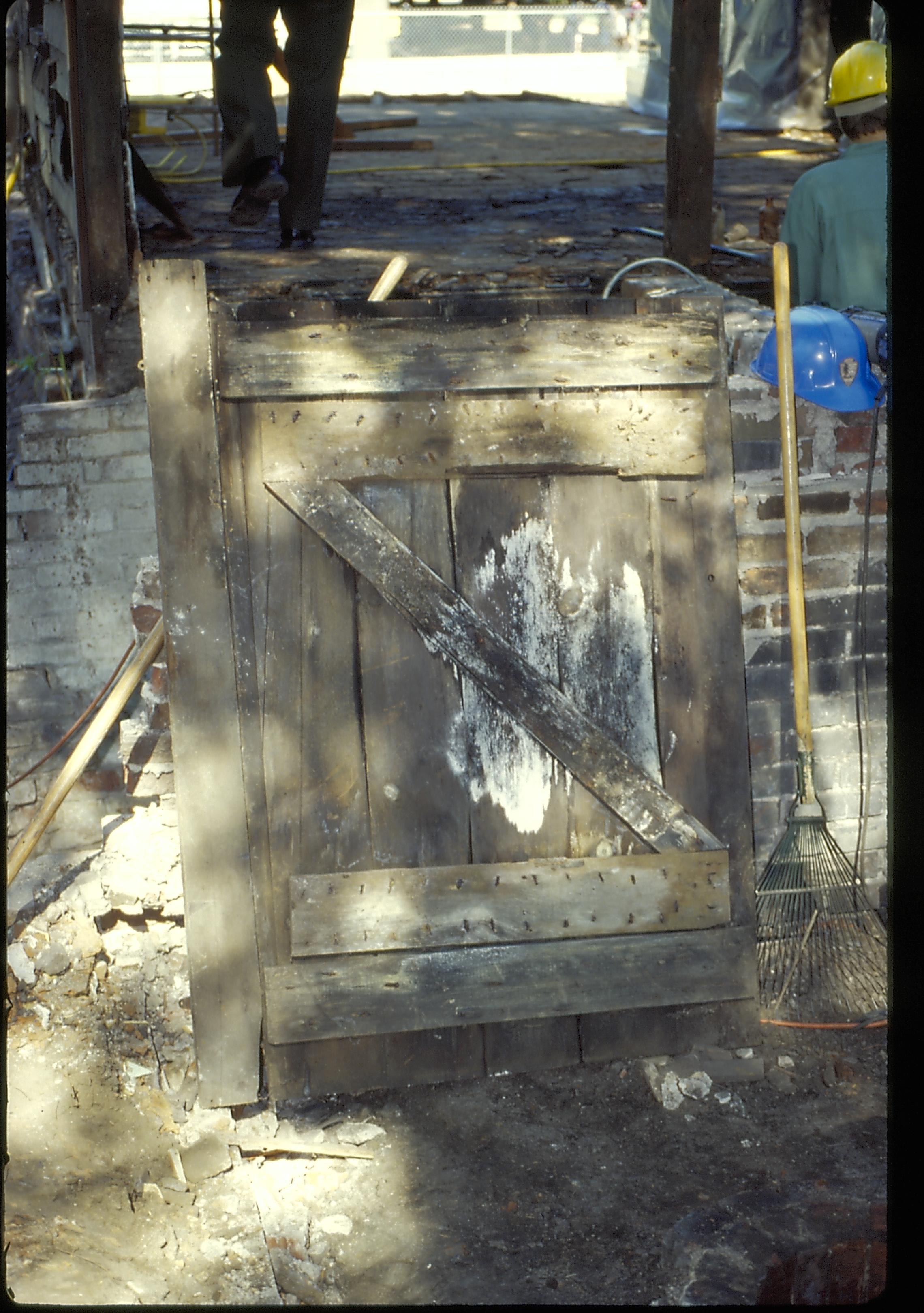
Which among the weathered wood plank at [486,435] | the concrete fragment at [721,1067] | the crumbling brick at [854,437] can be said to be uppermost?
the weathered wood plank at [486,435]

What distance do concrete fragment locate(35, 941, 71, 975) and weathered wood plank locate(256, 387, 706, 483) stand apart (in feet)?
5.68

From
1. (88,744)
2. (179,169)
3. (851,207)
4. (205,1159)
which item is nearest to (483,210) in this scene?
(179,169)

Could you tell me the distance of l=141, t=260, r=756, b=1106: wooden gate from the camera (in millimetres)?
3029

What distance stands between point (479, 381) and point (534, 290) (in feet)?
5.21

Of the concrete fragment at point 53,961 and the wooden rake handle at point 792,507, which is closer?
the wooden rake handle at point 792,507

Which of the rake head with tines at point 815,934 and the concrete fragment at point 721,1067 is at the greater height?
the rake head with tines at point 815,934

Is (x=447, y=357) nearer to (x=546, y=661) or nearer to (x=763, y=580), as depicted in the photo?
(x=546, y=661)

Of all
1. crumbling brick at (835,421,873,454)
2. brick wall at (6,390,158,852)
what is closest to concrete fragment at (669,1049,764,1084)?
crumbling brick at (835,421,873,454)

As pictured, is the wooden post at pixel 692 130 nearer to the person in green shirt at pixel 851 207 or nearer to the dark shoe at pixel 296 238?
the person in green shirt at pixel 851 207

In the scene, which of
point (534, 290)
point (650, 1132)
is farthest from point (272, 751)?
point (534, 290)

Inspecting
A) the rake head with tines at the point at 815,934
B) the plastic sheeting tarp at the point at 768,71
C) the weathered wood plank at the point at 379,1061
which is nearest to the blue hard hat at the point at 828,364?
the rake head with tines at the point at 815,934

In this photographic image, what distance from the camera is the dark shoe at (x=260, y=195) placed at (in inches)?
200

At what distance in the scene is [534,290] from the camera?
4465 mm

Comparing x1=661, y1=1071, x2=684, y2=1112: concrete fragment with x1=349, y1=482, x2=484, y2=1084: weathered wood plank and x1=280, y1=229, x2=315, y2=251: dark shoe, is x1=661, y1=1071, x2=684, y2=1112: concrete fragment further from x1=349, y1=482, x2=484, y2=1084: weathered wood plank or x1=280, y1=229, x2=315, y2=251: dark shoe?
x1=280, y1=229, x2=315, y2=251: dark shoe
